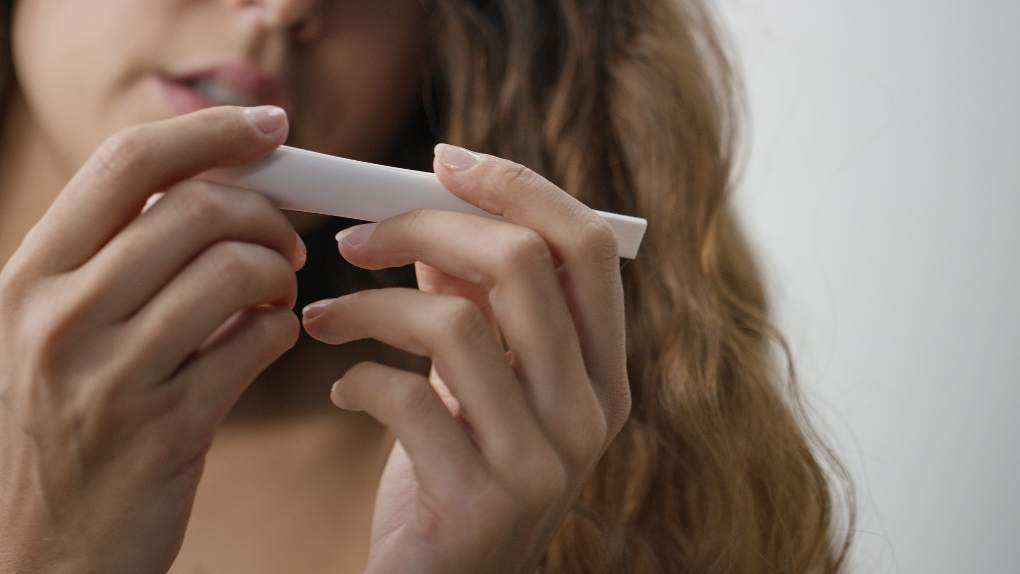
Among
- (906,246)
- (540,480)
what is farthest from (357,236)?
(906,246)

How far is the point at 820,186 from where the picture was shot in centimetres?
123

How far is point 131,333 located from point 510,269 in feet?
0.55

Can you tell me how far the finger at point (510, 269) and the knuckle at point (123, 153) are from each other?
11cm

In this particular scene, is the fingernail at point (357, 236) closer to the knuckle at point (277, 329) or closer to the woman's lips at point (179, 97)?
the knuckle at point (277, 329)

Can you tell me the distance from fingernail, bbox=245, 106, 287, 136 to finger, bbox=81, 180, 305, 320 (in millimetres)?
30

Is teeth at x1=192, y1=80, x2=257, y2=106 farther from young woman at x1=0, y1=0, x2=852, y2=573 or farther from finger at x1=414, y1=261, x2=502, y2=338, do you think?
finger at x1=414, y1=261, x2=502, y2=338

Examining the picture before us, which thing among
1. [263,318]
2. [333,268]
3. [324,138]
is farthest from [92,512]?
[333,268]

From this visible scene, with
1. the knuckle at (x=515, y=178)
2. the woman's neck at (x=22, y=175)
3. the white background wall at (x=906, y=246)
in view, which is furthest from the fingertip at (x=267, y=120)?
the white background wall at (x=906, y=246)

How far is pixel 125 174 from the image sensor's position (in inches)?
17.7

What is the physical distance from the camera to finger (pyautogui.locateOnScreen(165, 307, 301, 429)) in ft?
1.59

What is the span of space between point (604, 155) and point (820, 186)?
0.43 meters

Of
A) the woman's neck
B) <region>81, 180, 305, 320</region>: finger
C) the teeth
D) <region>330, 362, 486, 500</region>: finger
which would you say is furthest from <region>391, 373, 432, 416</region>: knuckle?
the woman's neck

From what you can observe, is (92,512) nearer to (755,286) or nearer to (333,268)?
(333,268)

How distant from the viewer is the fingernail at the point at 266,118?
469 mm
